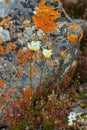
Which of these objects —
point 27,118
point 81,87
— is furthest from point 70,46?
point 27,118

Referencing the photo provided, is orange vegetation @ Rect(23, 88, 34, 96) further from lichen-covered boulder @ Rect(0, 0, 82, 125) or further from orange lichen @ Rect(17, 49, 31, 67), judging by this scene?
orange lichen @ Rect(17, 49, 31, 67)

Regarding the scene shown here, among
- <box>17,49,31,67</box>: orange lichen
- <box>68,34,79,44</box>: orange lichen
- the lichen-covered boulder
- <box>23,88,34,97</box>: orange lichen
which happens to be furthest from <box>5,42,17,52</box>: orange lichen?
<box>68,34,79,44</box>: orange lichen

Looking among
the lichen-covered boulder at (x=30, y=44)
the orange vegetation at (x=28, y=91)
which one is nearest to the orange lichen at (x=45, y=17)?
the lichen-covered boulder at (x=30, y=44)

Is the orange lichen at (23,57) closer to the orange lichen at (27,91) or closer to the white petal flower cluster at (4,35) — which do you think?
the white petal flower cluster at (4,35)

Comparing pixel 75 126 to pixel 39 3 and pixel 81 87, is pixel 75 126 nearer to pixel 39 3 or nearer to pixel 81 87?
pixel 81 87

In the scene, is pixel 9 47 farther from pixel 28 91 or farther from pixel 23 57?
pixel 28 91

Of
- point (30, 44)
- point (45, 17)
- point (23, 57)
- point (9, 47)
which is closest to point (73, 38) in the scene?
point (45, 17)

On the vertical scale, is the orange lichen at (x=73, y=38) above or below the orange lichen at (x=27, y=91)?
above
